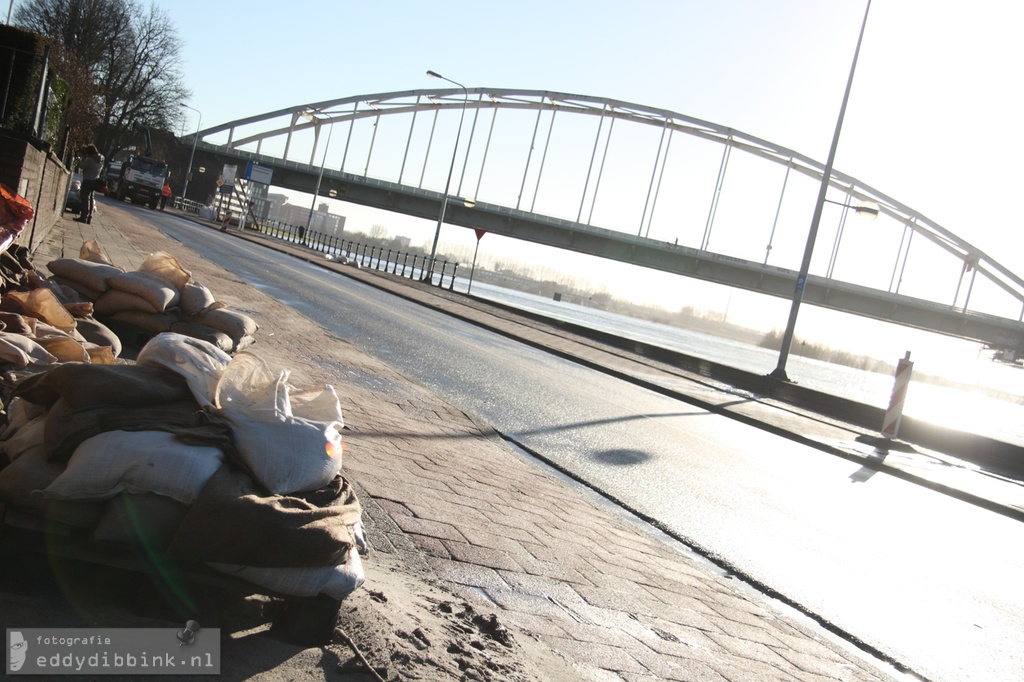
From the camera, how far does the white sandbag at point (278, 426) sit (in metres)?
2.81

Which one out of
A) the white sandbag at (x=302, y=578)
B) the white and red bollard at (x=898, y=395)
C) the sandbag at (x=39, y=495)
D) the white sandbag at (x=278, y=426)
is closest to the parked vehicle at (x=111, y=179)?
the white and red bollard at (x=898, y=395)

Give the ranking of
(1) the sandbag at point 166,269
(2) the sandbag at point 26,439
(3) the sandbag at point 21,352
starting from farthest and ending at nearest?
(1) the sandbag at point 166,269, (3) the sandbag at point 21,352, (2) the sandbag at point 26,439

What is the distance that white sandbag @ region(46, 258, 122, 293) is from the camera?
6.57 meters

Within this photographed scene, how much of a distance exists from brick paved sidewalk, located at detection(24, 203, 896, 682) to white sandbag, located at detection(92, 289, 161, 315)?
187 centimetres

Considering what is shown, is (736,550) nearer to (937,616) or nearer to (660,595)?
(937,616)

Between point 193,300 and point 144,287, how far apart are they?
0.69 metres

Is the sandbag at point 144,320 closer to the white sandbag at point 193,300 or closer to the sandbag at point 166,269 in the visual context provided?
the sandbag at point 166,269

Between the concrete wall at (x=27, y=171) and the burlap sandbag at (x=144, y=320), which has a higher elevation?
the concrete wall at (x=27, y=171)

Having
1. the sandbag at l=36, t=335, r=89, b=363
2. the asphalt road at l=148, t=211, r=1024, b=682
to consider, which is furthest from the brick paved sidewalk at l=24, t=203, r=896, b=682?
the sandbag at l=36, t=335, r=89, b=363

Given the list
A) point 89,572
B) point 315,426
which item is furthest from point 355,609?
point 89,572

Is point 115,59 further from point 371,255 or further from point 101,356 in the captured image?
point 101,356

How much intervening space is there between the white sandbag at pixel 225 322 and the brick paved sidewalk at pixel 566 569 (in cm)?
156

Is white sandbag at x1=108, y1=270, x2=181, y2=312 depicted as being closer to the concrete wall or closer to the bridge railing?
the concrete wall

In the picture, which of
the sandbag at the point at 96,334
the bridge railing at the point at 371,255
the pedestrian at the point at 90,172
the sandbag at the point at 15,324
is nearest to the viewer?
the sandbag at the point at 15,324
